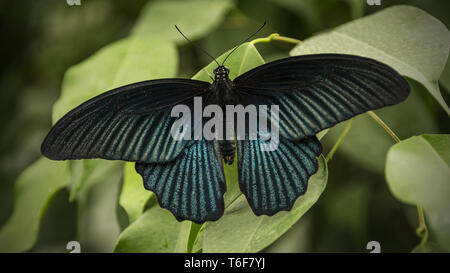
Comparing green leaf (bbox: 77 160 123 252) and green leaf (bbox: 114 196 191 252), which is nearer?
green leaf (bbox: 114 196 191 252)

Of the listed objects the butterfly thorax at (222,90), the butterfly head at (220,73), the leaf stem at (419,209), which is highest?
the butterfly head at (220,73)

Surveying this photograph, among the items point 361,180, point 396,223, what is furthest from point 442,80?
point 396,223

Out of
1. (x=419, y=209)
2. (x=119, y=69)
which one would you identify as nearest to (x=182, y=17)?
(x=119, y=69)

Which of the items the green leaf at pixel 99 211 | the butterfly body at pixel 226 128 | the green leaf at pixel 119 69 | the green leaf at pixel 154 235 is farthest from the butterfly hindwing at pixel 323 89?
the green leaf at pixel 99 211

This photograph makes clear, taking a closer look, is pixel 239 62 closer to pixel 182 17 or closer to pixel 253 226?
pixel 253 226

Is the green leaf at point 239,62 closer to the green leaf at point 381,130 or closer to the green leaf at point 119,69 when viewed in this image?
the green leaf at point 119,69

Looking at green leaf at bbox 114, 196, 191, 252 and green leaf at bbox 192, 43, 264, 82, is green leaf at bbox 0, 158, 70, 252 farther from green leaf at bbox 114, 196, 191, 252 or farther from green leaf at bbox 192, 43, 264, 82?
green leaf at bbox 192, 43, 264, 82

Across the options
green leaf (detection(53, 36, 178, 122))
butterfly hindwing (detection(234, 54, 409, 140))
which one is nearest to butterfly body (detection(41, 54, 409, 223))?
butterfly hindwing (detection(234, 54, 409, 140))

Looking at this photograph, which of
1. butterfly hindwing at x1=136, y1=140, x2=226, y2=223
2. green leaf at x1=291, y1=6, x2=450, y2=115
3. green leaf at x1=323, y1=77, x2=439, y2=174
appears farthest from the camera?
green leaf at x1=323, y1=77, x2=439, y2=174
